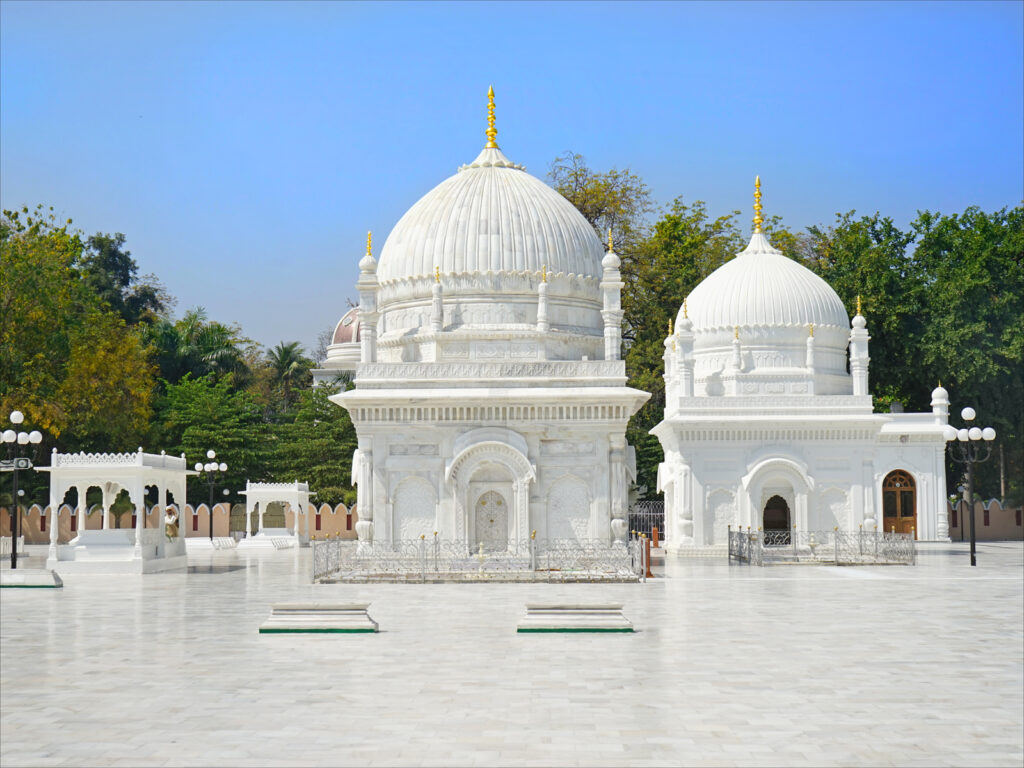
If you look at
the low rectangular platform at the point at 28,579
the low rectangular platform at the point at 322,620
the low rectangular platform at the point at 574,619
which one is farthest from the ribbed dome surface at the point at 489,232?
the low rectangular platform at the point at 322,620

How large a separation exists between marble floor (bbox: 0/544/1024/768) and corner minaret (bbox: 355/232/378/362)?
33.3ft

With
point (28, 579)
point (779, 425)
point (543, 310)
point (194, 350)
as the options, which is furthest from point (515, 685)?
point (194, 350)

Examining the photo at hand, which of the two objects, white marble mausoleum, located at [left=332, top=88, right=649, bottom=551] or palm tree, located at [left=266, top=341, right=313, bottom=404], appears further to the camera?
palm tree, located at [left=266, top=341, right=313, bottom=404]

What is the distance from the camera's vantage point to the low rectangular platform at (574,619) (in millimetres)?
16312

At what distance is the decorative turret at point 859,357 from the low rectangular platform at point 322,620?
25928 mm

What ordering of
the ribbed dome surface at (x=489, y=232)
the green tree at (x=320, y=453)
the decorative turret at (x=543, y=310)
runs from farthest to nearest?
the green tree at (x=320, y=453) < the ribbed dome surface at (x=489, y=232) < the decorative turret at (x=543, y=310)

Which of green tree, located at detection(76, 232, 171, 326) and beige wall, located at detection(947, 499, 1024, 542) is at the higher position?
green tree, located at detection(76, 232, 171, 326)

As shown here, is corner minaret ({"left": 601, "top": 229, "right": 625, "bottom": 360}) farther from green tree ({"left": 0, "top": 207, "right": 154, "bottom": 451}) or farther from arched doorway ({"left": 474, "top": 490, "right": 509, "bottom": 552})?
green tree ({"left": 0, "top": 207, "right": 154, "bottom": 451})

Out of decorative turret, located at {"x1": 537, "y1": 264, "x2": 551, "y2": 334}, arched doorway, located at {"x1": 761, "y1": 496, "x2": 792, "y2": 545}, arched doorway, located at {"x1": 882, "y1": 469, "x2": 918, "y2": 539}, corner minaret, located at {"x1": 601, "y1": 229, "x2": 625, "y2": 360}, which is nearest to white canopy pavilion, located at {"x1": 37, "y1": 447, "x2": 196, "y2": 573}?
decorative turret, located at {"x1": 537, "y1": 264, "x2": 551, "y2": 334}

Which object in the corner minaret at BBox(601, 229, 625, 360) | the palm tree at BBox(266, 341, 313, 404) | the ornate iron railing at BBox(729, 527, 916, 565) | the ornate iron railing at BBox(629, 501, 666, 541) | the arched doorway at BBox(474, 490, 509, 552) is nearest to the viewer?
the arched doorway at BBox(474, 490, 509, 552)

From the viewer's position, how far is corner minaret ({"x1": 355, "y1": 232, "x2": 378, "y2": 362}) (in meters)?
30.5

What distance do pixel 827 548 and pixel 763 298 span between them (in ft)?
29.8

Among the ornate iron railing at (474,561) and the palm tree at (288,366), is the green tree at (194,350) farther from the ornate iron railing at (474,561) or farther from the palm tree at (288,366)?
the ornate iron railing at (474,561)

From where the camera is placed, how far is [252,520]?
54375mm
